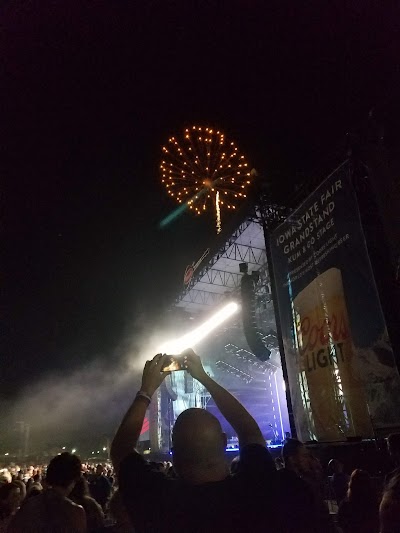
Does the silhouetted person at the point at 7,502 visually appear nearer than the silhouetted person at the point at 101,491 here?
Yes

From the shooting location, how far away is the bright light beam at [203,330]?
1595 centimetres

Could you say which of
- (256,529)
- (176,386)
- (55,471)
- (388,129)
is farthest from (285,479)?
(176,386)

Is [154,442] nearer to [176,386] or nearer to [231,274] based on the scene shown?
[176,386]

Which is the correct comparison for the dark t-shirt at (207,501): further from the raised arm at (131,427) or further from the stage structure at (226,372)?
the stage structure at (226,372)

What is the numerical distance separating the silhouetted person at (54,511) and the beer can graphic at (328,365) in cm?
509

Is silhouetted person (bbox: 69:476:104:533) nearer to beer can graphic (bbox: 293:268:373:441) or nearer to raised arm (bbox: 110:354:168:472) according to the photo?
raised arm (bbox: 110:354:168:472)

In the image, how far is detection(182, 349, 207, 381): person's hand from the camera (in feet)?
6.85

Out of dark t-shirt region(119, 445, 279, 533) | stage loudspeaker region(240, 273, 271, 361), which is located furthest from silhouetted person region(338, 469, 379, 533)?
stage loudspeaker region(240, 273, 271, 361)

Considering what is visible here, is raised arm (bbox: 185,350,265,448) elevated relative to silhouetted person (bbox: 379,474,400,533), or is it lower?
elevated

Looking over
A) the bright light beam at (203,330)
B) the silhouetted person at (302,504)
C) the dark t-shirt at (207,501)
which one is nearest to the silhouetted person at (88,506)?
the dark t-shirt at (207,501)

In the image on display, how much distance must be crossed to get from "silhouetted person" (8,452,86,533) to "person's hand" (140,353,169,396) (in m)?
1.35

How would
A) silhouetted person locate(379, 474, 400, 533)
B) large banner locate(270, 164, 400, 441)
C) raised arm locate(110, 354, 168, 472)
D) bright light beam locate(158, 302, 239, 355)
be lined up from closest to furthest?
raised arm locate(110, 354, 168, 472) < silhouetted person locate(379, 474, 400, 533) < large banner locate(270, 164, 400, 441) < bright light beam locate(158, 302, 239, 355)

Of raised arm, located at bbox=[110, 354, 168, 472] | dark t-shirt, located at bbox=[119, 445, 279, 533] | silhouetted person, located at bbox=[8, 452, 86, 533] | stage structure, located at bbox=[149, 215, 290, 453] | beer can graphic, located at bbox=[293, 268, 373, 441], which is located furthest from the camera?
stage structure, located at bbox=[149, 215, 290, 453]

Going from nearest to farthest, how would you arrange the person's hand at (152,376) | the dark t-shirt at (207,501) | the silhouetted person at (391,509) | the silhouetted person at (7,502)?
the dark t-shirt at (207,501) < the person's hand at (152,376) < the silhouetted person at (391,509) < the silhouetted person at (7,502)
